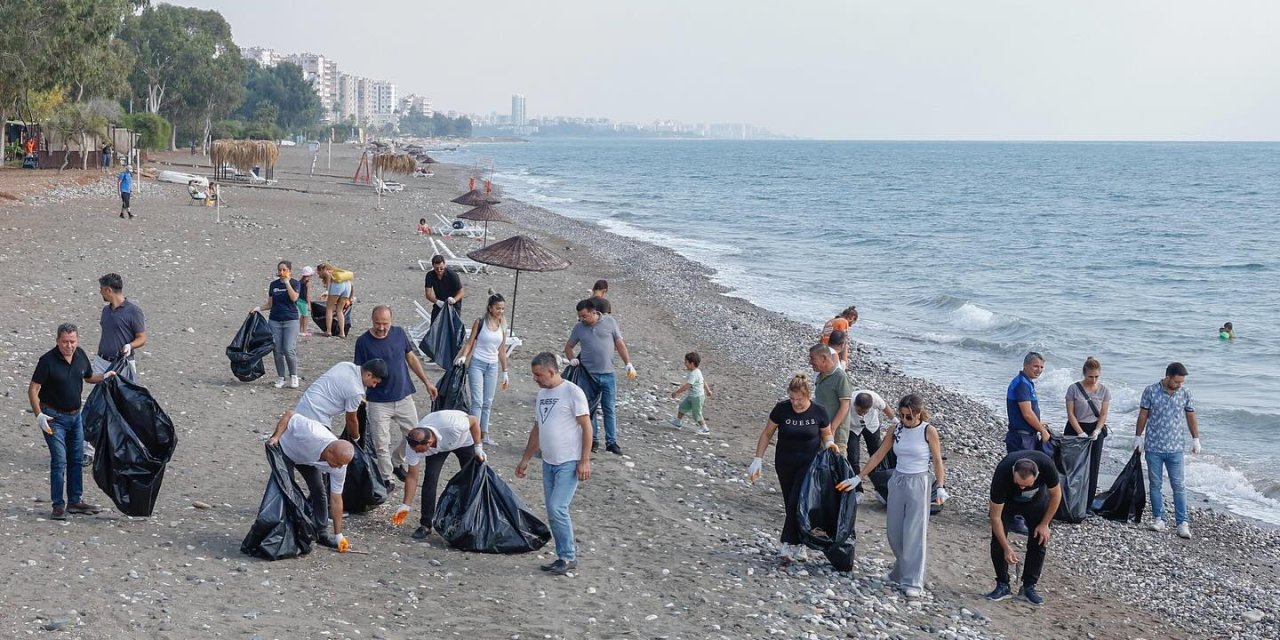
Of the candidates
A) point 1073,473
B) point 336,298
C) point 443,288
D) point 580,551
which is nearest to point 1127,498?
point 1073,473

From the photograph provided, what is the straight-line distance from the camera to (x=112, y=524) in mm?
7797

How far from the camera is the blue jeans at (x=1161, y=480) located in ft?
33.9


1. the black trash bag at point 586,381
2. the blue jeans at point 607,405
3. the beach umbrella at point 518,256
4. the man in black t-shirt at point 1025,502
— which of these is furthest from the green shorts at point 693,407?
the man in black t-shirt at point 1025,502

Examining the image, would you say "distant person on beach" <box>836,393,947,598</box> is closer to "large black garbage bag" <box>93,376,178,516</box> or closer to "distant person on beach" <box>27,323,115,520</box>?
"large black garbage bag" <box>93,376,178,516</box>

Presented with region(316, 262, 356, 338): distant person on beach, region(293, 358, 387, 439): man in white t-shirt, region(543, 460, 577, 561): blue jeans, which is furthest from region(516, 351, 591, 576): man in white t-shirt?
region(316, 262, 356, 338): distant person on beach

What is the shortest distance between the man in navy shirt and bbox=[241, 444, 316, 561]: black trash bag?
113 centimetres

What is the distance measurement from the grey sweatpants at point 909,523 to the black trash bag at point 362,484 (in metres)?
3.62

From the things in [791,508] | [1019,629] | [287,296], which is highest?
[287,296]

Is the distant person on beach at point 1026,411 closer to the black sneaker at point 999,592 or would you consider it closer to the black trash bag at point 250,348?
the black sneaker at point 999,592

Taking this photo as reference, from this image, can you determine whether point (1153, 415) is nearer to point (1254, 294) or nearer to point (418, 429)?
point (418, 429)

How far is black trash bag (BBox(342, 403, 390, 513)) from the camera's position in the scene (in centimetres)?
820

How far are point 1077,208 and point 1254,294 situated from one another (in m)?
35.6

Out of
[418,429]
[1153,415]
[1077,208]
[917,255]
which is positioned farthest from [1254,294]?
[1077,208]

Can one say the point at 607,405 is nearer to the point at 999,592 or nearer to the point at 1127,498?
the point at 999,592
